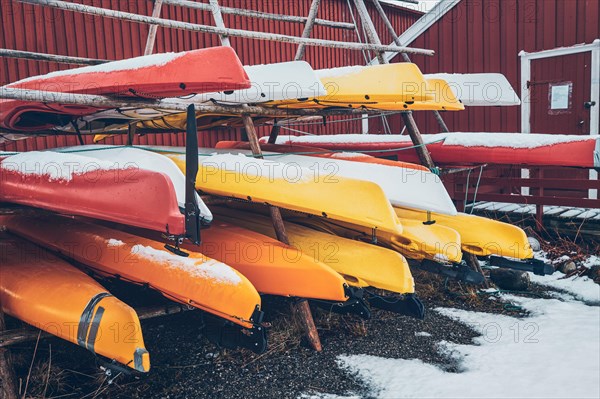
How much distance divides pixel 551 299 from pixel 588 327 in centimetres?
76

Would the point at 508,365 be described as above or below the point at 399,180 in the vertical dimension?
below

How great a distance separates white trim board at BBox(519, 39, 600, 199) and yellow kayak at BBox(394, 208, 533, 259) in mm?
→ 3428

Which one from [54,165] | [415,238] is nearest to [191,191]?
[54,165]

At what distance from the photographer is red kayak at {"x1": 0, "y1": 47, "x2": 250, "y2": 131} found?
297cm

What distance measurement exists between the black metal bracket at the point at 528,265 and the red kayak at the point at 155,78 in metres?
2.77

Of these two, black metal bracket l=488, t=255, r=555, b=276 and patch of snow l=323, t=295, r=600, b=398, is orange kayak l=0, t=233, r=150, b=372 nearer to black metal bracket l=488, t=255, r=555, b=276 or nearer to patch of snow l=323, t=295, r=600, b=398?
patch of snow l=323, t=295, r=600, b=398

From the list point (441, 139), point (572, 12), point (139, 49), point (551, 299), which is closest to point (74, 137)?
point (139, 49)

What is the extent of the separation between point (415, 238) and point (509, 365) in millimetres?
1084

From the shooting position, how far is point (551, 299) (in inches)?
198

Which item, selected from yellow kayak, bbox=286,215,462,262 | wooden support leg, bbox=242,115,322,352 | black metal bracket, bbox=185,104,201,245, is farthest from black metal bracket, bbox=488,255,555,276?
black metal bracket, bbox=185,104,201,245

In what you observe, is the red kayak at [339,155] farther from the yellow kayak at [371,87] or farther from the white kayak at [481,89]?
the white kayak at [481,89]

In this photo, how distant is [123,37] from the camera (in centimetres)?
707

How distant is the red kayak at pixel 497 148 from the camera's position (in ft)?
16.1

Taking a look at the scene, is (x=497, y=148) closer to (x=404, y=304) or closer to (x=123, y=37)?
(x=404, y=304)
